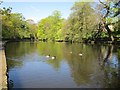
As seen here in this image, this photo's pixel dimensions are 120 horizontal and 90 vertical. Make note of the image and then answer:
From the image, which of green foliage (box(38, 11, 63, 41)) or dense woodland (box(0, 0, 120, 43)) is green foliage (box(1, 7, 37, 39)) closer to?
dense woodland (box(0, 0, 120, 43))

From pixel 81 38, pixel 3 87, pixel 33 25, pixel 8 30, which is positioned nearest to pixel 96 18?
pixel 81 38

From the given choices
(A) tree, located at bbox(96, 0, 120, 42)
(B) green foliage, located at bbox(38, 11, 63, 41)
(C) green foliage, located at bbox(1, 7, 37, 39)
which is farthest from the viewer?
(B) green foliage, located at bbox(38, 11, 63, 41)

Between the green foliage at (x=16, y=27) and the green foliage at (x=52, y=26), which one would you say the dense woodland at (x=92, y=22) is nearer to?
the green foliage at (x=16, y=27)

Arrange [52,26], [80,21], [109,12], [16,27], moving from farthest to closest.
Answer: [52,26] → [16,27] → [80,21] → [109,12]

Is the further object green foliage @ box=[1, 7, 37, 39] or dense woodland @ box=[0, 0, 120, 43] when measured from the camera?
green foliage @ box=[1, 7, 37, 39]

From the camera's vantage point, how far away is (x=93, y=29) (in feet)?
168

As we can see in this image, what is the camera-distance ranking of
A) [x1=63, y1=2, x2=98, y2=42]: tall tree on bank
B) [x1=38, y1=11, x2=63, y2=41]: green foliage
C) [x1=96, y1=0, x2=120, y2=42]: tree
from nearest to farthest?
[x1=96, y1=0, x2=120, y2=42]: tree < [x1=63, y1=2, x2=98, y2=42]: tall tree on bank < [x1=38, y1=11, x2=63, y2=41]: green foliage

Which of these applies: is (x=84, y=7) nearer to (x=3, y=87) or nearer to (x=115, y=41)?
(x=115, y=41)

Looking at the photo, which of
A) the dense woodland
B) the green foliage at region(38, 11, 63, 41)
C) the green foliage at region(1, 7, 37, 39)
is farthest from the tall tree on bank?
the green foliage at region(38, 11, 63, 41)

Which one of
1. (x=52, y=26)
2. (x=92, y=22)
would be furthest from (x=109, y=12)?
(x=52, y=26)

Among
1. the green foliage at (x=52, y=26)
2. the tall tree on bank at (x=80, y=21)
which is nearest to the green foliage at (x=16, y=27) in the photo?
the green foliage at (x=52, y=26)

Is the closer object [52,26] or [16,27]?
[16,27]

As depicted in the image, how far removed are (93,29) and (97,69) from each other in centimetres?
3295

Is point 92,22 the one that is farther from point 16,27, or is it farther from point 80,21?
point 16,27
